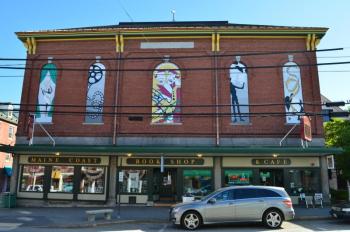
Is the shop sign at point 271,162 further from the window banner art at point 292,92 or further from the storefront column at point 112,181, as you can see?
the storefront column at point 112,181

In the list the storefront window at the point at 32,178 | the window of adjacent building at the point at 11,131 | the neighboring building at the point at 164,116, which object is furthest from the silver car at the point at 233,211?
the window of adjacent building at the point at 11,131

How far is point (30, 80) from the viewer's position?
24.3 m

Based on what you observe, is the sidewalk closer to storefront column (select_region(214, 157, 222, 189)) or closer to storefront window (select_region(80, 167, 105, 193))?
storefront window (select_region(80, 167, 105, 193))

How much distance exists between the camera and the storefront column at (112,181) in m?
22.0

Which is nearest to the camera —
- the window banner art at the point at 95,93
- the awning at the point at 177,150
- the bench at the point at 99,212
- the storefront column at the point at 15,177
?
the bench at the point at 99,212

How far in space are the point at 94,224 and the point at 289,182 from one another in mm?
12678

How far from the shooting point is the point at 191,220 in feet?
45.7

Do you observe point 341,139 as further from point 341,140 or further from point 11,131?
point 11,131

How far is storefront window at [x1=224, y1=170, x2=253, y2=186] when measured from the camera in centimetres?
2208

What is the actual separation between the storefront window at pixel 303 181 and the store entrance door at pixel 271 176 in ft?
2.19

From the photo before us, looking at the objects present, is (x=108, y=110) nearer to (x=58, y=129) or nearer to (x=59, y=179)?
(x=58, y=129)

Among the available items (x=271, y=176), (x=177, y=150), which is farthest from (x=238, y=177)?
(x=177, y=150)

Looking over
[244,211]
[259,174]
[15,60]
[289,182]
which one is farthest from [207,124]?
[15,60]

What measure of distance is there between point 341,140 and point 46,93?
2351 centimetres
